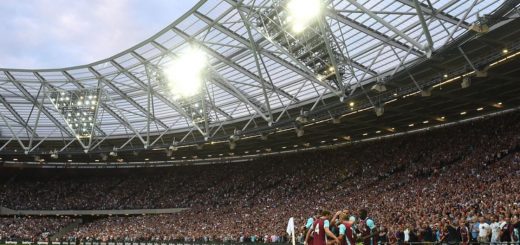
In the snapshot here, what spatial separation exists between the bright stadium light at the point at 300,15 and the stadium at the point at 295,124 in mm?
78

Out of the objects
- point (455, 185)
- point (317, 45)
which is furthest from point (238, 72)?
point (455, 185)

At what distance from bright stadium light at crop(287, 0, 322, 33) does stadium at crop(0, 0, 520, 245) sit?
8 cm

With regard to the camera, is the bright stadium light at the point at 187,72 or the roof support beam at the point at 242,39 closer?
the roof support beam at the point at 242,39

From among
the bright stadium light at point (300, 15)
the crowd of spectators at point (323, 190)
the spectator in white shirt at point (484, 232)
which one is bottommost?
the spectator in white shirt at point (484, 232)

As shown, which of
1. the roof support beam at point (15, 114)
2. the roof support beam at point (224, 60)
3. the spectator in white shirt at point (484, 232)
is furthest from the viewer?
the roof support beam at point (15, 114)

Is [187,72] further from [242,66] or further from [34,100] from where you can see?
[34,100]

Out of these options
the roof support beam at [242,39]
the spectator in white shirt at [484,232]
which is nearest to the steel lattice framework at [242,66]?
the roof support beam at [242,39]

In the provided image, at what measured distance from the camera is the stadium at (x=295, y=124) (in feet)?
81.4

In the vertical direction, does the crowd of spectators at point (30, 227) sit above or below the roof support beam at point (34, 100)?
below

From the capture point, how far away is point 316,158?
181 feet

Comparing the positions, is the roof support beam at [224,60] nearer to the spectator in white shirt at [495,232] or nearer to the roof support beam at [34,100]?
the roof support beam at [34,100]

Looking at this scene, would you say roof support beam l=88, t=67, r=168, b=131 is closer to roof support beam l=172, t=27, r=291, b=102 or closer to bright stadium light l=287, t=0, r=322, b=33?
roof support beam l=172, t=27, r=291, b=102

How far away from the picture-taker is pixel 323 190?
47156mm

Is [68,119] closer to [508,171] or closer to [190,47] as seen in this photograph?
[190,47]
